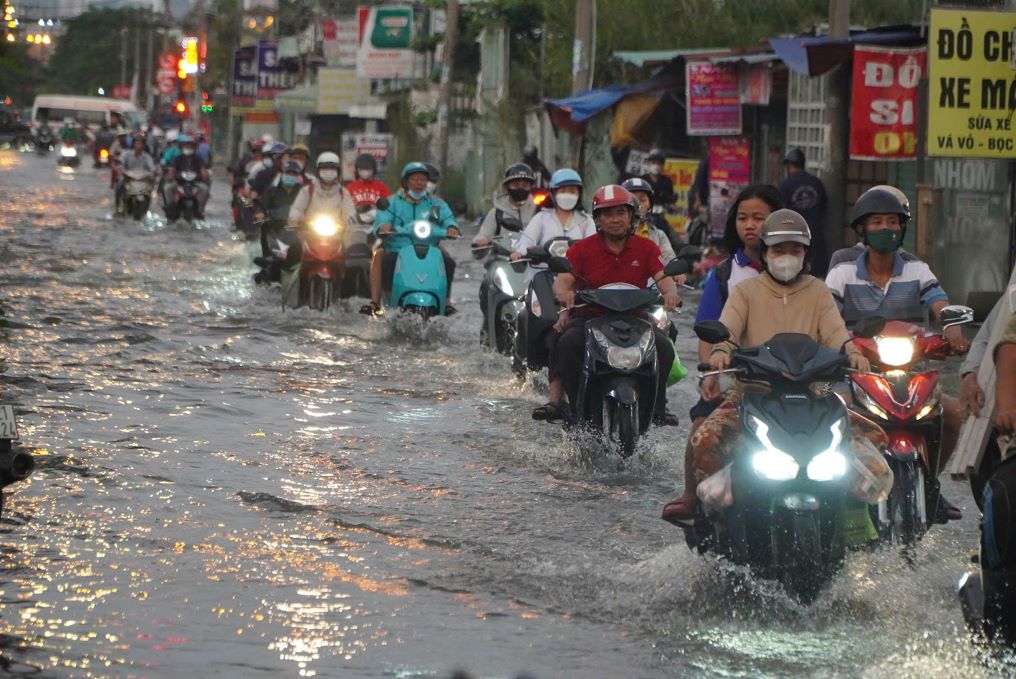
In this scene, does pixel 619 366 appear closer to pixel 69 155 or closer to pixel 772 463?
pixel 772 463

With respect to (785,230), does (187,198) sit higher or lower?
higher

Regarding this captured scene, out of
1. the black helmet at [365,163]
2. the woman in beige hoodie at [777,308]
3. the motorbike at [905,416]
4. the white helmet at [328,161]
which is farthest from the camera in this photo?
the black helmet at [365,163]

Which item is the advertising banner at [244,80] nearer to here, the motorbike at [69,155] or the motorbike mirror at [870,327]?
the motorbike at [69,155]

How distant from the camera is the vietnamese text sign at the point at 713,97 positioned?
22.7 m

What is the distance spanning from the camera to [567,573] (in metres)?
7.34

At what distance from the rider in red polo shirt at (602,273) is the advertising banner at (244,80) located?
184 ft

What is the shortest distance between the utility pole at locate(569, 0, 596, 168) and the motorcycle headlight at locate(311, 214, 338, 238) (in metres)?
10.3

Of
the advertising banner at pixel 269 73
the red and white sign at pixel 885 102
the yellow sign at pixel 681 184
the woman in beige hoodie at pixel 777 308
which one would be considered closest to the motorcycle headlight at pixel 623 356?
the woman in beige hoodie at pixel 777 308

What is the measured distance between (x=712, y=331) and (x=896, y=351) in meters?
1.19

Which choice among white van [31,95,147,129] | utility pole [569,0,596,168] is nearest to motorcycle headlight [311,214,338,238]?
utility pole [569,0,596,168]

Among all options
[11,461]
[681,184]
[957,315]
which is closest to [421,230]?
[957,315]

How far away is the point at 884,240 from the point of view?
313 inches

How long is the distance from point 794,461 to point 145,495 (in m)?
3.68

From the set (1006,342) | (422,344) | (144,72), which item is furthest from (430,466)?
(144,72)
